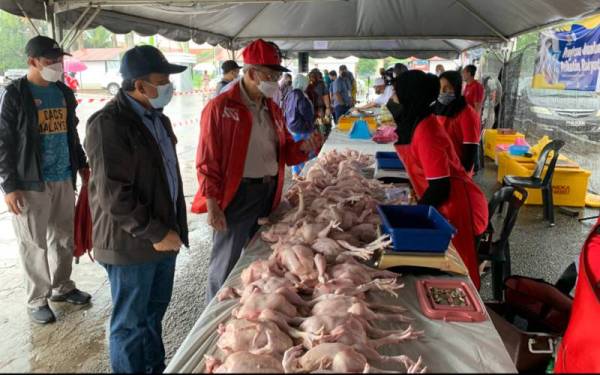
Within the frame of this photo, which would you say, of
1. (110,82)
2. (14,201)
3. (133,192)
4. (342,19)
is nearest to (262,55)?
(133,192)

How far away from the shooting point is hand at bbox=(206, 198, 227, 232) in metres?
2.53

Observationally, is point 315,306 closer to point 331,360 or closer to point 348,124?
point 331,360

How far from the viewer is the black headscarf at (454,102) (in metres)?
4.23

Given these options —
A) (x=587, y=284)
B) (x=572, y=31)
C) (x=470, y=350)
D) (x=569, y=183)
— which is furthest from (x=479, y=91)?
(x=470, y=350)

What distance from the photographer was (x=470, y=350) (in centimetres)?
144

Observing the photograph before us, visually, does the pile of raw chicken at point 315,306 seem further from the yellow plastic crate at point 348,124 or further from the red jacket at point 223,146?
the yellow plastic crate at point 348,124

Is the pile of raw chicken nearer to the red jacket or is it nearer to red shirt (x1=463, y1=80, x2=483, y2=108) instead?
the red jacket

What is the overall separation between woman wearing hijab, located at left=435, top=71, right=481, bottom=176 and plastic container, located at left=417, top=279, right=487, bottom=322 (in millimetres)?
2378

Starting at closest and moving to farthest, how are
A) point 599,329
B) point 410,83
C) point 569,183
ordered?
1. point 599,329
2. point 410,83
3. point 569,183

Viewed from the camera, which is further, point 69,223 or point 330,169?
point 330,169

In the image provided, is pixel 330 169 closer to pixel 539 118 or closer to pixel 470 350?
pixel 470 350

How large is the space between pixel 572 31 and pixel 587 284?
680 cm

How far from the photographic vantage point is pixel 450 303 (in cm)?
171

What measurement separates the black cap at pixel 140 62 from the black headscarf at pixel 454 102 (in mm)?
2973
